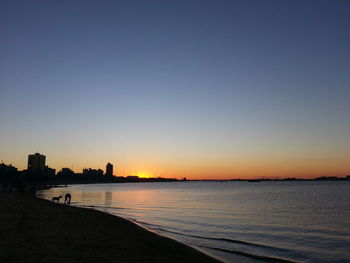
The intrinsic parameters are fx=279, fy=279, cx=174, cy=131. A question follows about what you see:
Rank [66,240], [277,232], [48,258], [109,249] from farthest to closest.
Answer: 1. [277,232]
2. [66,240]
3. [109,249]
4. [48,258]

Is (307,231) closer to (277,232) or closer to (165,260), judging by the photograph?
(277,232)

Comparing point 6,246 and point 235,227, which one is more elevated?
point 6,246

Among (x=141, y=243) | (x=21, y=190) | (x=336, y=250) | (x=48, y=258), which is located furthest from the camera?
(x=21, y=190)

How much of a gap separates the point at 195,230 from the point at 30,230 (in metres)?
12.1

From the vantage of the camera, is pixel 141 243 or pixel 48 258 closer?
pixel 48 258

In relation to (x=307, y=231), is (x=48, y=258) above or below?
above

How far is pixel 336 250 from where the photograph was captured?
655 inches

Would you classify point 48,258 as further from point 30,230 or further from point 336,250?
point 336,250

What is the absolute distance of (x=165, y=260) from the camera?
38.3 feet

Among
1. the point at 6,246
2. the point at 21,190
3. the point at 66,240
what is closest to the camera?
the point at 6,246

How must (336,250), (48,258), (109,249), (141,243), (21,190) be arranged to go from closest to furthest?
(48,258) → (109,249) → (141,243) → (336,250) → (21,190)

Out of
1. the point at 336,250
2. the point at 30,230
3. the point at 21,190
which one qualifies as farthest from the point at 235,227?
the point at 21,190

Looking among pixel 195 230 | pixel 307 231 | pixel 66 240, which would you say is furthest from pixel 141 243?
pixel 307 231

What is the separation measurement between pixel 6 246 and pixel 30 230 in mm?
4354
